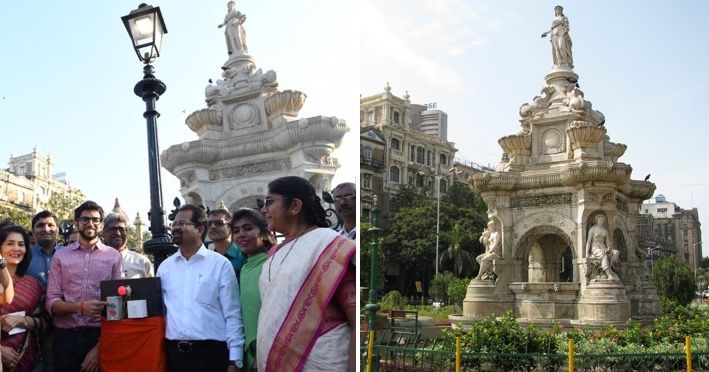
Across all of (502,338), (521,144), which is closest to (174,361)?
(502,338)

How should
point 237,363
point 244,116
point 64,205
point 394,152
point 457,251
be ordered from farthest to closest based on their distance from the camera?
point 394,152, point 457,251, point 64,205, point 244,116, point 237,363

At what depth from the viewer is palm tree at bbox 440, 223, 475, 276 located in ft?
123

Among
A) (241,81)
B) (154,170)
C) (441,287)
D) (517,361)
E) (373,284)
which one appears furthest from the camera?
(441,287)

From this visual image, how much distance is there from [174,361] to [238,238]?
708 millimetres

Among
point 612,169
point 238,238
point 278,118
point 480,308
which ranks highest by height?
point 278,118

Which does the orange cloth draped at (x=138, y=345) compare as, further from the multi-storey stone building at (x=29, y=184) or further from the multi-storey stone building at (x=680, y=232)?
the multi-storey stone building at (x=680, y=232)

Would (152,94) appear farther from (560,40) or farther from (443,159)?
(443,159)

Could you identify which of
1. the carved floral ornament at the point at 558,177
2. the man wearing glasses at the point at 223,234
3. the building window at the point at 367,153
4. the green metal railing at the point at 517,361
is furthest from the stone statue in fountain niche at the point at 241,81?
the building window at the point at 367,153

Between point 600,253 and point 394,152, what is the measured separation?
31659 millimetres

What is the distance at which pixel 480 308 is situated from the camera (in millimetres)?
13453

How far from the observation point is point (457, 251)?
123 ft

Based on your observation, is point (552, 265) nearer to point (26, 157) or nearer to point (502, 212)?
point (502, 212)

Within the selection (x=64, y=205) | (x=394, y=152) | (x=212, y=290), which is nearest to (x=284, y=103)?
(x=212, y=290)

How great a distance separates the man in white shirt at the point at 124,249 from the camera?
447 cm
